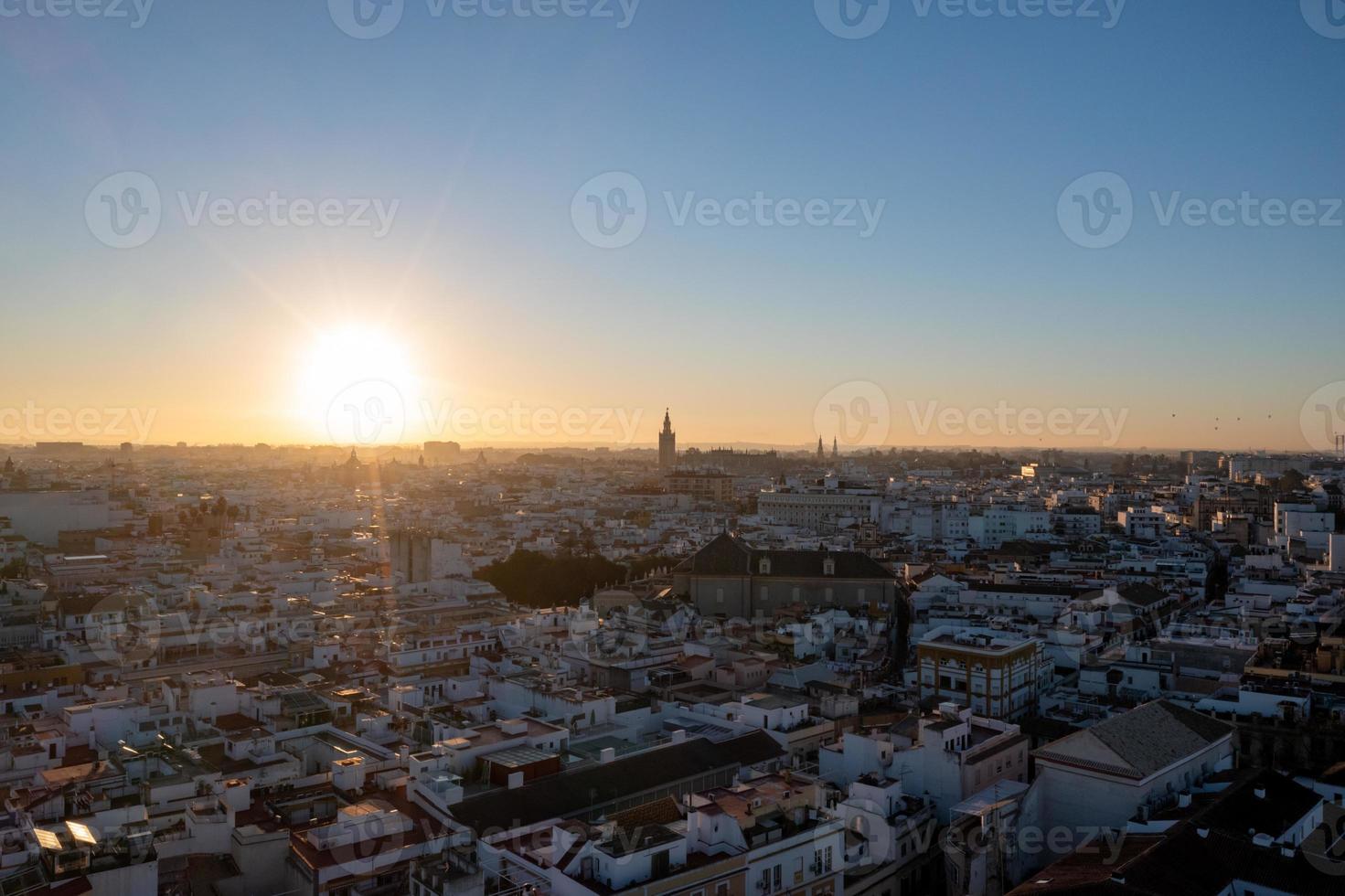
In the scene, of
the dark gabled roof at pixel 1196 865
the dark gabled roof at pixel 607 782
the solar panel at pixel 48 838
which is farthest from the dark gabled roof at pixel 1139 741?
the solar panel at pixel 48 838

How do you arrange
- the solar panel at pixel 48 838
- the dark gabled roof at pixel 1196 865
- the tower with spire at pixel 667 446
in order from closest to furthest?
the solar panel at pixel 48 838 → the dark gabled roof at pixel 1196 865 → the tower with spire at pixel 667 446

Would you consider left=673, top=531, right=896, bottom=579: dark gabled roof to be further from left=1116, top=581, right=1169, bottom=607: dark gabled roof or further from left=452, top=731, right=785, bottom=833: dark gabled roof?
left=452, top=731, right=785, bottom=833: dark gabled roof

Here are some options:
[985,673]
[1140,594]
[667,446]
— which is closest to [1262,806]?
[985,673]

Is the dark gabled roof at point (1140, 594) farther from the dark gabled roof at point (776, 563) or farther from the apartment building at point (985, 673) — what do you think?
the apartment building at point (985, 673)

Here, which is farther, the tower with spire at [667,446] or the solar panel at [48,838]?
the tower with spire at [667,446]

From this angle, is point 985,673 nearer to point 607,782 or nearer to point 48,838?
point 607,782

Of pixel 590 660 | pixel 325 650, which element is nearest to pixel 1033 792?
pixel 590 660

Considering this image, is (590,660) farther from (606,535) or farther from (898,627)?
(606,535)
